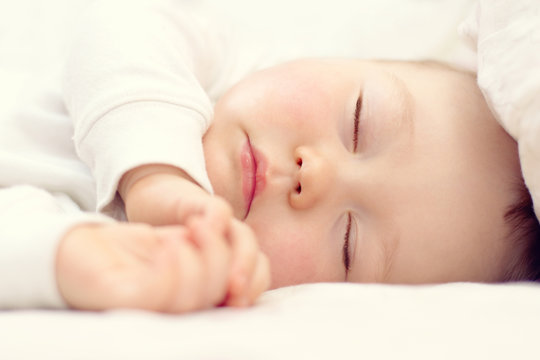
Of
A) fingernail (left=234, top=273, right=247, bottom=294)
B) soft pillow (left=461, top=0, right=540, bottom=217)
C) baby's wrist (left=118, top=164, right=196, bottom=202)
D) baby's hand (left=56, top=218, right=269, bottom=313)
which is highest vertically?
soft pillow (left=461, top=0, right=540, bottom=217)

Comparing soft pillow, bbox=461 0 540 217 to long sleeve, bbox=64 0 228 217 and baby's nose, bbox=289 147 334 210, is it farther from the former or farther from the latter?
long sleeve, bbox=64 0 228 217

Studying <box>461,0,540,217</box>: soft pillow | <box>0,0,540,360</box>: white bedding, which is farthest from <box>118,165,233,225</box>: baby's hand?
<box>461,0,540,217</box>: soft pillow

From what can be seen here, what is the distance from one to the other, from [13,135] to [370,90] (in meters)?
0.62

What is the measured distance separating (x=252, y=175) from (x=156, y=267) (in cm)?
42

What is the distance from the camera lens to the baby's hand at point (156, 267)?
0.52 metres

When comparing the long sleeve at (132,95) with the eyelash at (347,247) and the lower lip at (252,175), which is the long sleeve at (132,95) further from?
the eyelash at (347,247)

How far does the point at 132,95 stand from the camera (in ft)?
3.09

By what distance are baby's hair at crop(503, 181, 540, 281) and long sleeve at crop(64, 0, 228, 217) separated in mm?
496

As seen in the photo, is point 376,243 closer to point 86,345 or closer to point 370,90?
point 370,90

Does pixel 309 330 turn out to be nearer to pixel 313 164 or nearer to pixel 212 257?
pixel 212 257

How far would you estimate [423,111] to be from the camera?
0.99 meters

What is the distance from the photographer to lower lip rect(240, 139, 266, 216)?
93cm

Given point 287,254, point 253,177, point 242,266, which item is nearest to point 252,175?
point 253,177

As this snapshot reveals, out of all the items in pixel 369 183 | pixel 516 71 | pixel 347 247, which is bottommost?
pixel 347 247
